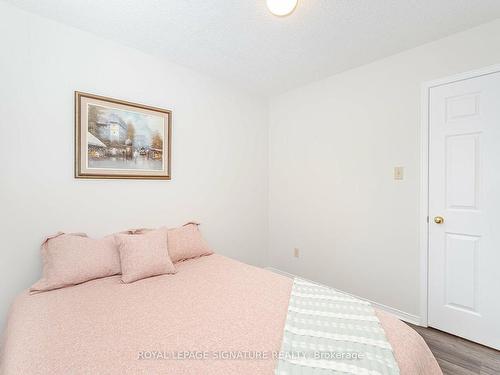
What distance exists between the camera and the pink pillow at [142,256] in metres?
1.87

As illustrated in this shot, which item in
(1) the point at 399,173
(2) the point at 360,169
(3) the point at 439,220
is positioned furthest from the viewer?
(2) the point at 360,169

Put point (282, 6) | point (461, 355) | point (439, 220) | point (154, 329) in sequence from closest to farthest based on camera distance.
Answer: point (154, 329)
point (282, 6)
point (461, 355)
point (439, 220)

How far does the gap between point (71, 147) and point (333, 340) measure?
2287 millimetres

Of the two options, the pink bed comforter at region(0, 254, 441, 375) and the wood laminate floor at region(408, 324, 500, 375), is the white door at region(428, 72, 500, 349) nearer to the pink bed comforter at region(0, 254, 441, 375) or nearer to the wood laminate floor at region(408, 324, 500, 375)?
the wood laminate floor at region(408, 324, 500, 375)

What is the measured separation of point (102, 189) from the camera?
2219mm

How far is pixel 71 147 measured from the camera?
2.05m

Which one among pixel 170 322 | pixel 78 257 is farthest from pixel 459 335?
pixel 78 257

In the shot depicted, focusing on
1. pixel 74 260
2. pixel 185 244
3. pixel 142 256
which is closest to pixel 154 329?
pixel 142 256

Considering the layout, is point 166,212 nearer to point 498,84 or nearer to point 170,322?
point 170,322

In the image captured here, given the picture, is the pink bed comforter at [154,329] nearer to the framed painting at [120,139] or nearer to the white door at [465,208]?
the framed painting at [120,139]

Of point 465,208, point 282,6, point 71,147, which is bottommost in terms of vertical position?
point 465,208

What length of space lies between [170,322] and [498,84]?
9.14ft

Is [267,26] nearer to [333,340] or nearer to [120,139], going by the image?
[120,139]

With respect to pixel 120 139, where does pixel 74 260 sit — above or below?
Answer: below
